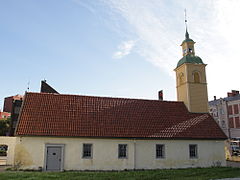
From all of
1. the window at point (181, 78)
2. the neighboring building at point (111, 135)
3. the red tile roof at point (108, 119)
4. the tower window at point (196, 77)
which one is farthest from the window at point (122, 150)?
the tower window at point (196, 77)

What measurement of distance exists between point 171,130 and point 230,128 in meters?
39.3

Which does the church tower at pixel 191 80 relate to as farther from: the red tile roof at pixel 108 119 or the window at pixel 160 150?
the window at pixel 160 150

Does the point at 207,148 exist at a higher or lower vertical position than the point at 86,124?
lower

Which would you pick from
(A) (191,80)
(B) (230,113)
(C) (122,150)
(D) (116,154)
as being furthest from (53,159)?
(B) (230,113)

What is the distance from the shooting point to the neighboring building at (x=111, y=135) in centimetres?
1995

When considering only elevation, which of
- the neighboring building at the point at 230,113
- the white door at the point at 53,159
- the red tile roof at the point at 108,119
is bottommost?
the white door at the point at 53,159

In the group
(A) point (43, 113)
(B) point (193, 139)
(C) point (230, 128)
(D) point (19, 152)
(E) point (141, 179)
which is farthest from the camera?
(C) point (230, 128)

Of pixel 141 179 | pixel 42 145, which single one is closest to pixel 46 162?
pixel 42 145

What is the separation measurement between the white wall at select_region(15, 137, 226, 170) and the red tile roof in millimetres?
618

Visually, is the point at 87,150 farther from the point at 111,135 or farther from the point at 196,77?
the point at 196,77

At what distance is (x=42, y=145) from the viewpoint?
1988 cm

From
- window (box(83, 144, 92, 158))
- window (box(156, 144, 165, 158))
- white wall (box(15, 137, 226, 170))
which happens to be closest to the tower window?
white wall (box(15, 137, 226, 170))

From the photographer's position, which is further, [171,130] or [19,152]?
[171,130]

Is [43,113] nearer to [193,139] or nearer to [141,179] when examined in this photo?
[141,179]
